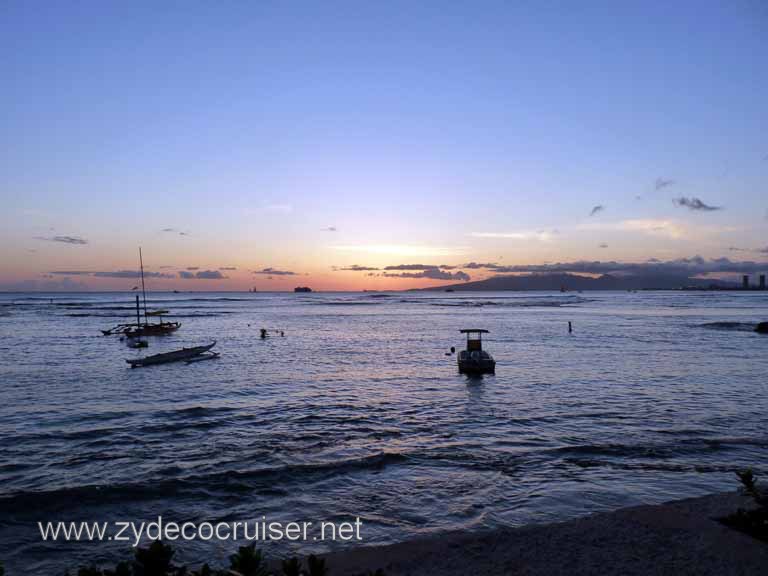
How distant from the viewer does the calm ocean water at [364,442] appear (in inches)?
498

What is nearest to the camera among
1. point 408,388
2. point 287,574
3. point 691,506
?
point 287,574

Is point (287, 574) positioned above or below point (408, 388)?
above

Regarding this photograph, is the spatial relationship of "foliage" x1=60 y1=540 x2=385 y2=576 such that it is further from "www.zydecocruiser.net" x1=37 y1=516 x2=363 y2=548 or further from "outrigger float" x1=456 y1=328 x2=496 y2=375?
"outrigger float" x1=456 y1=328 x2=496 y2=375

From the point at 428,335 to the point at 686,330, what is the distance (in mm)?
33041

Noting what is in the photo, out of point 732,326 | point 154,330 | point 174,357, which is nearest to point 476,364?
point 174,357

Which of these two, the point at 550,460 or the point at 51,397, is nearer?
the point at 550,460

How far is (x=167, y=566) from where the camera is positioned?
530cm

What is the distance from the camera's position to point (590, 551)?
31.3 feet

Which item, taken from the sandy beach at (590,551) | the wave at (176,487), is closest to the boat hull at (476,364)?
the wave at (176,487)

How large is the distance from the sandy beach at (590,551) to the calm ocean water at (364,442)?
3.88ft

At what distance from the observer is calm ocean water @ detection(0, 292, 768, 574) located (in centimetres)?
1266

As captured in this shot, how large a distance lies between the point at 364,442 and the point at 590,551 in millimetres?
9975

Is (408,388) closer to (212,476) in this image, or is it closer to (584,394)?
(584,394)

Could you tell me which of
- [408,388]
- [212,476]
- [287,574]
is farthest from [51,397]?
[287,574]
